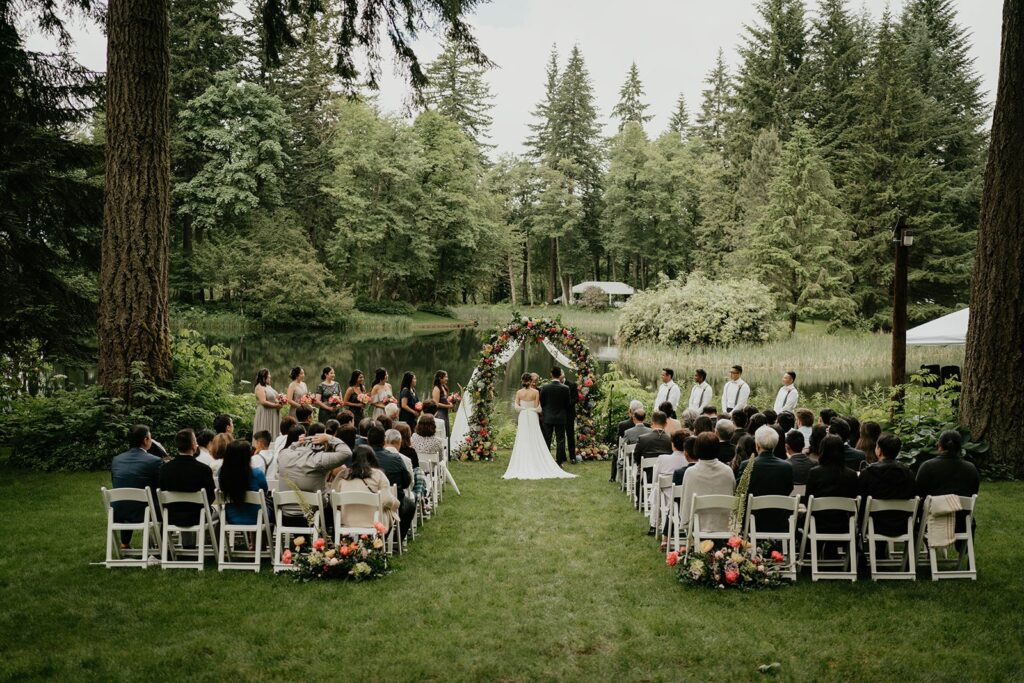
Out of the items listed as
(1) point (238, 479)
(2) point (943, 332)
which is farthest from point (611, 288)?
(1) point (238, 479)

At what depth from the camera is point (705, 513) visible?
22.4 feet

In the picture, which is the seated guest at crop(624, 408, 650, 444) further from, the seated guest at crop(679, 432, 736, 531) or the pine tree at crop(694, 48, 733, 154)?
the pine tree at crop(694, 48, 733, 154)

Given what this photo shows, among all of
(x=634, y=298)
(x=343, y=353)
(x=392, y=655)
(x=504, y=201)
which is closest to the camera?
(x=392, y=655)

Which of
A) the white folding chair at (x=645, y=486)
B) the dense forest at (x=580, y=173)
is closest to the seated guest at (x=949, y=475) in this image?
the white folding chair at (x=645, y=486)

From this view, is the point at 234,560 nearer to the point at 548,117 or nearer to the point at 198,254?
the point at 198,254

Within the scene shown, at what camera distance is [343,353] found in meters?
35.9

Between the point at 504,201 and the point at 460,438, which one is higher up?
the point at 504,201

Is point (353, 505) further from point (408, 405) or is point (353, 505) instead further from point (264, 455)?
point (408, 405)

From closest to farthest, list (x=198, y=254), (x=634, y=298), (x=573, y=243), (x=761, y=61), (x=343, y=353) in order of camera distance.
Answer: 1. (x=634, y=298)
2. (x=343, y=353)
3. (x=198, y=254)
4. (x=761, y=61)
5. (x=573, y=243)

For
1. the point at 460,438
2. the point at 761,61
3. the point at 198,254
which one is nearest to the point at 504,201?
the point at 761,61

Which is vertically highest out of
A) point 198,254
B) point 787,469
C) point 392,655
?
point 198,254

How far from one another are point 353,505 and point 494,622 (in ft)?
5.86

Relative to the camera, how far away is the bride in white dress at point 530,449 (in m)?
12.3

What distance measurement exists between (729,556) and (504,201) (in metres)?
57.5
